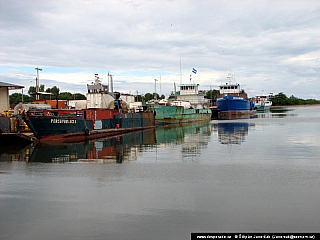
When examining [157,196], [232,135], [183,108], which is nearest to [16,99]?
[183,108]

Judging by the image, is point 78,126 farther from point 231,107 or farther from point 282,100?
point 282,100

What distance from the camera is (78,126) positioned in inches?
1126

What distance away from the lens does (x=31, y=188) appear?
11773 millimetres

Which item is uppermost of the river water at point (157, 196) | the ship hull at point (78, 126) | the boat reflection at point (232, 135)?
the ship hull at point (78, 126)

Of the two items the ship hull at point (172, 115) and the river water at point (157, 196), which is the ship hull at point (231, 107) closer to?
the ship hull at point (172, 115)

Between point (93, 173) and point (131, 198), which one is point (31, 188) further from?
point (131, 198)

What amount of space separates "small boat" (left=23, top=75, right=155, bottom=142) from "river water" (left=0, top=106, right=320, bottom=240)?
850cm

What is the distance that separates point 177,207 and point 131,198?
1652 millimetres

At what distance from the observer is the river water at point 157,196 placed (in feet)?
26.0

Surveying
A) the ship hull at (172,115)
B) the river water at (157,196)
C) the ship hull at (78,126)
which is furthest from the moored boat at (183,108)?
the river water at (157,196)

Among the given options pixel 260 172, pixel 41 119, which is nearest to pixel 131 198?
pixel 260 172

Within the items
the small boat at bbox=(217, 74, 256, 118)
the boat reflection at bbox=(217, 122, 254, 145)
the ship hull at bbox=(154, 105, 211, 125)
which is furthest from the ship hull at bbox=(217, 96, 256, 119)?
the boat reflection at bbox=(217, 122, 254, 145)

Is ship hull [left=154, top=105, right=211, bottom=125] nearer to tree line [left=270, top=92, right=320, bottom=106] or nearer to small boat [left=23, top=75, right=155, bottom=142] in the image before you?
small boat [left=23, top=75, right=155, bottom=142]

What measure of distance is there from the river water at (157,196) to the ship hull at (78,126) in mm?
8380
